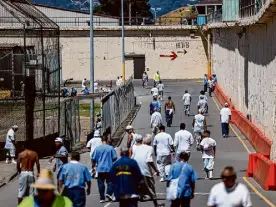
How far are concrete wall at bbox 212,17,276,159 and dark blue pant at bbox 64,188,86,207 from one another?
42.7ft

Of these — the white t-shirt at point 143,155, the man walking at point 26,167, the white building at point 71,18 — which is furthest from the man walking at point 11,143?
the white building at point 71,18

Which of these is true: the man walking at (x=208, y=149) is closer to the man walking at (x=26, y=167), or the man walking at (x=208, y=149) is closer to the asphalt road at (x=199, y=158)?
the asphalt road at (x=199, y=158)

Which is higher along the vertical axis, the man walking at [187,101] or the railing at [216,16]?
the railing at [216,16]

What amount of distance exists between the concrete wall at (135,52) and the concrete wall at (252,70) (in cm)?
1674

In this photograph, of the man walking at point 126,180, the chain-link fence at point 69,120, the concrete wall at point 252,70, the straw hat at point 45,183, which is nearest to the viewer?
the straw hat at point 45,183

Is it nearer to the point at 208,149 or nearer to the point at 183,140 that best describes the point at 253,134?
the point at 208,149

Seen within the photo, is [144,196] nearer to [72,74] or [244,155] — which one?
[244,155]

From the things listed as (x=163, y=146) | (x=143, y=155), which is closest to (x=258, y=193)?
(x=163, y=146)

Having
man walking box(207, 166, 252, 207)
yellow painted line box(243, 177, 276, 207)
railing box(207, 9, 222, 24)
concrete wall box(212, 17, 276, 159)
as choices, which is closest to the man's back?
yellow painted line box(243, 177, 276, 207)

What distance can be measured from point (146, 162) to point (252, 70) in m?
20.9

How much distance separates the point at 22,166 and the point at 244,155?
14.5 metres

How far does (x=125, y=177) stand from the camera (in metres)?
15.5

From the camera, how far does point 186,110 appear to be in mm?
45875

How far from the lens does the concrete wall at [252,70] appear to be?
100.0 feet
